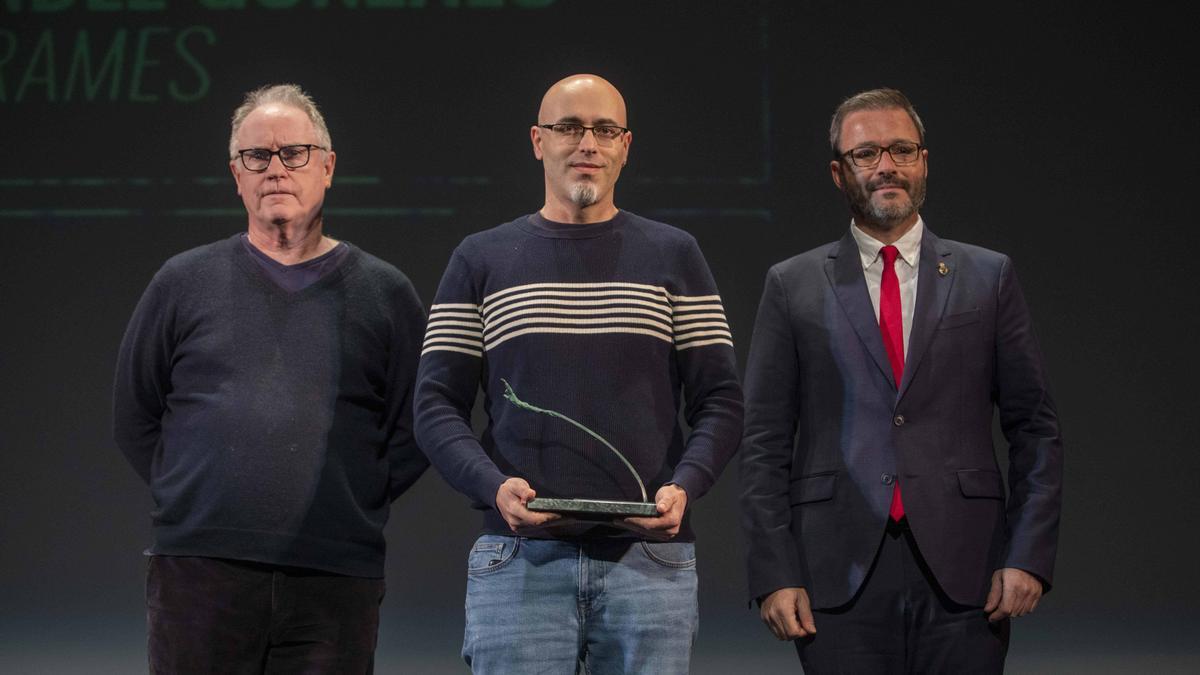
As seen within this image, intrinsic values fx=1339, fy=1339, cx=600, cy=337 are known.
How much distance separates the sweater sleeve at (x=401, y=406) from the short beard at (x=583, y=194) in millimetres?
475

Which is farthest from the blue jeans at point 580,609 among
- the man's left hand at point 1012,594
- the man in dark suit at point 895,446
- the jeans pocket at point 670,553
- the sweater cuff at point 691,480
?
the man's left hand at point 1012,594

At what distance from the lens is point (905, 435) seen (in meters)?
2.51

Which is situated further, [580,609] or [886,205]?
[886,205]

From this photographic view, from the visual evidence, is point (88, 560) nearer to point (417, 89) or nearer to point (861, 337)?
point (417, 89)

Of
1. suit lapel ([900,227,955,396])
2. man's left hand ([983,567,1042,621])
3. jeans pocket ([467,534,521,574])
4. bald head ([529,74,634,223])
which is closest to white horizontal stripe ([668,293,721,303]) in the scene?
bald head ([529,74,634,223])

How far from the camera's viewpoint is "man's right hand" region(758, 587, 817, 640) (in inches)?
98.0

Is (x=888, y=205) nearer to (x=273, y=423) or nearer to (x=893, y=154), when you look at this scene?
(x=893, y=154)

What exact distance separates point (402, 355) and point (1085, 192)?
2721 mm

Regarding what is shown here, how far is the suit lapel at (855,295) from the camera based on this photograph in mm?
2557

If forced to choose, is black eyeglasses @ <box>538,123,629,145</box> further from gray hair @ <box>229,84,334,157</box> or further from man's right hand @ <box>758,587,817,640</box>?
man's right hand @ <box>758,587,817,640</box>

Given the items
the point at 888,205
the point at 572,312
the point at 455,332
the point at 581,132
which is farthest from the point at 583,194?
the point at 888,205

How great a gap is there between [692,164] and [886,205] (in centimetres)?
179

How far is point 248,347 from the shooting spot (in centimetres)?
251

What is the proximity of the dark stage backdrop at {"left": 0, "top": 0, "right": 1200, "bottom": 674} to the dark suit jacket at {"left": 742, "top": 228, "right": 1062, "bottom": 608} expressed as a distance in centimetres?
183
